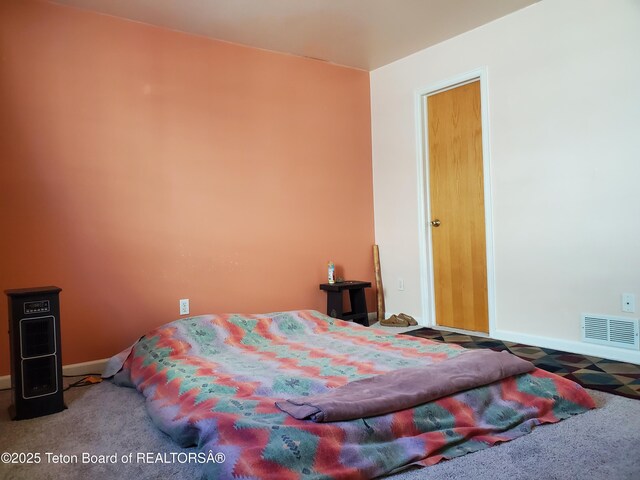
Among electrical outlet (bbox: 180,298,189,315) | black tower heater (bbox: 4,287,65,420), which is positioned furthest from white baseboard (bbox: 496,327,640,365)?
black tower heater (bbox: 4,287,65,420)

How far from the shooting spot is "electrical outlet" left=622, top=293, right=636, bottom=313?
291cm

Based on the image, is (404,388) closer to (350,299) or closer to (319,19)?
(350,299)

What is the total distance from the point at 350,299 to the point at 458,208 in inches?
48.2

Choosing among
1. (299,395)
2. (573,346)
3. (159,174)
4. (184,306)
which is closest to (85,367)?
(184,306)

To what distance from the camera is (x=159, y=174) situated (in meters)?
3.44

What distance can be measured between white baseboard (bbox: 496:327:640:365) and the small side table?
3.58ft

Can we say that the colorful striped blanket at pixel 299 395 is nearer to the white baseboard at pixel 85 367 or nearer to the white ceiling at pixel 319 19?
the white baseboard at pixel 85 367

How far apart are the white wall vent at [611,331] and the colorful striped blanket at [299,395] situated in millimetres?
966

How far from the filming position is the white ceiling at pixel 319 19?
323cm

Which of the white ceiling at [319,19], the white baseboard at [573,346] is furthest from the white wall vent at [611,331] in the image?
the white ceiling at [319,19]

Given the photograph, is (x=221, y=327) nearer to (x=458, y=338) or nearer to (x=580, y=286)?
(x=458, y=338)

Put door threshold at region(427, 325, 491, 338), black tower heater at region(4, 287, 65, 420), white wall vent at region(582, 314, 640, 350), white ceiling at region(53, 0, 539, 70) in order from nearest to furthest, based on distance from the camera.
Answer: black tower heater at region(4, 287, 65, 420), white wall vent at region(582, 314, 640, 350), white ceiling at region(53, 0, 539, 70), door threshold at region(427, 325, 491, 338)

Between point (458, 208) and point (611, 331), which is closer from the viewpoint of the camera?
point (611, 331)

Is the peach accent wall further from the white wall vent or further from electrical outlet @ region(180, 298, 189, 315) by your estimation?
the white wall vent
